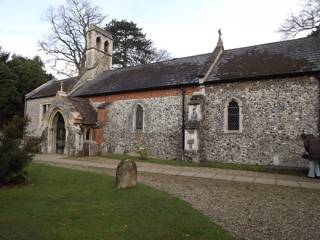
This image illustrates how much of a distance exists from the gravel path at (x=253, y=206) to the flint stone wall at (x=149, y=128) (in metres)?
7.53

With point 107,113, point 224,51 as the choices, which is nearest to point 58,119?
point 107,113

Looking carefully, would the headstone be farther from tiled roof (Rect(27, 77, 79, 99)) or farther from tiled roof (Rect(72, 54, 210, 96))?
tiled roof (Rect(27, 77, 79, 99))

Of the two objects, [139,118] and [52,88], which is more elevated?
[52,88]

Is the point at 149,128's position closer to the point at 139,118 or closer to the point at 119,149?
the point at 139,118

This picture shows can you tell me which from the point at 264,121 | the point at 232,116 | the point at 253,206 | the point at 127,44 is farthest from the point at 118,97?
the point at 127,44

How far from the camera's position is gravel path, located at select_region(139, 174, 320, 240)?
4984mm

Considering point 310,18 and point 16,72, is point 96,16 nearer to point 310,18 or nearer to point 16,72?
point 16,72

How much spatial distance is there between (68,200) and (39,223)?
1.83 metres

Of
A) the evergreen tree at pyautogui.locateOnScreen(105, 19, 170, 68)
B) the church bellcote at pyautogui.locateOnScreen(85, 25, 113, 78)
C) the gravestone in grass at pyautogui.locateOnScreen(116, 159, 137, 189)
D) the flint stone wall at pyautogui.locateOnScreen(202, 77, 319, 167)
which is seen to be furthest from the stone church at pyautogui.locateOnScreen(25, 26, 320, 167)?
the evergreen tree at pyautogui.locateOnScreen(105, 19, 170, 68)

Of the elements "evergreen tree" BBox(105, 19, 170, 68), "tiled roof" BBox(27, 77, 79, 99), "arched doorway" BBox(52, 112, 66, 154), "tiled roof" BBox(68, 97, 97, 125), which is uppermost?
"evergreen tree" BBox(105, 19, 170, 68)

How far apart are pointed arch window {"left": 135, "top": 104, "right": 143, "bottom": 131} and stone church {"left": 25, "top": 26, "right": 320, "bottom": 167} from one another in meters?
0.07

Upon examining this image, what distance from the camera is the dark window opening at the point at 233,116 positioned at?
15.7 metres

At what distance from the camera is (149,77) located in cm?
2033

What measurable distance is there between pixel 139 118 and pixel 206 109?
5219 millimetres
